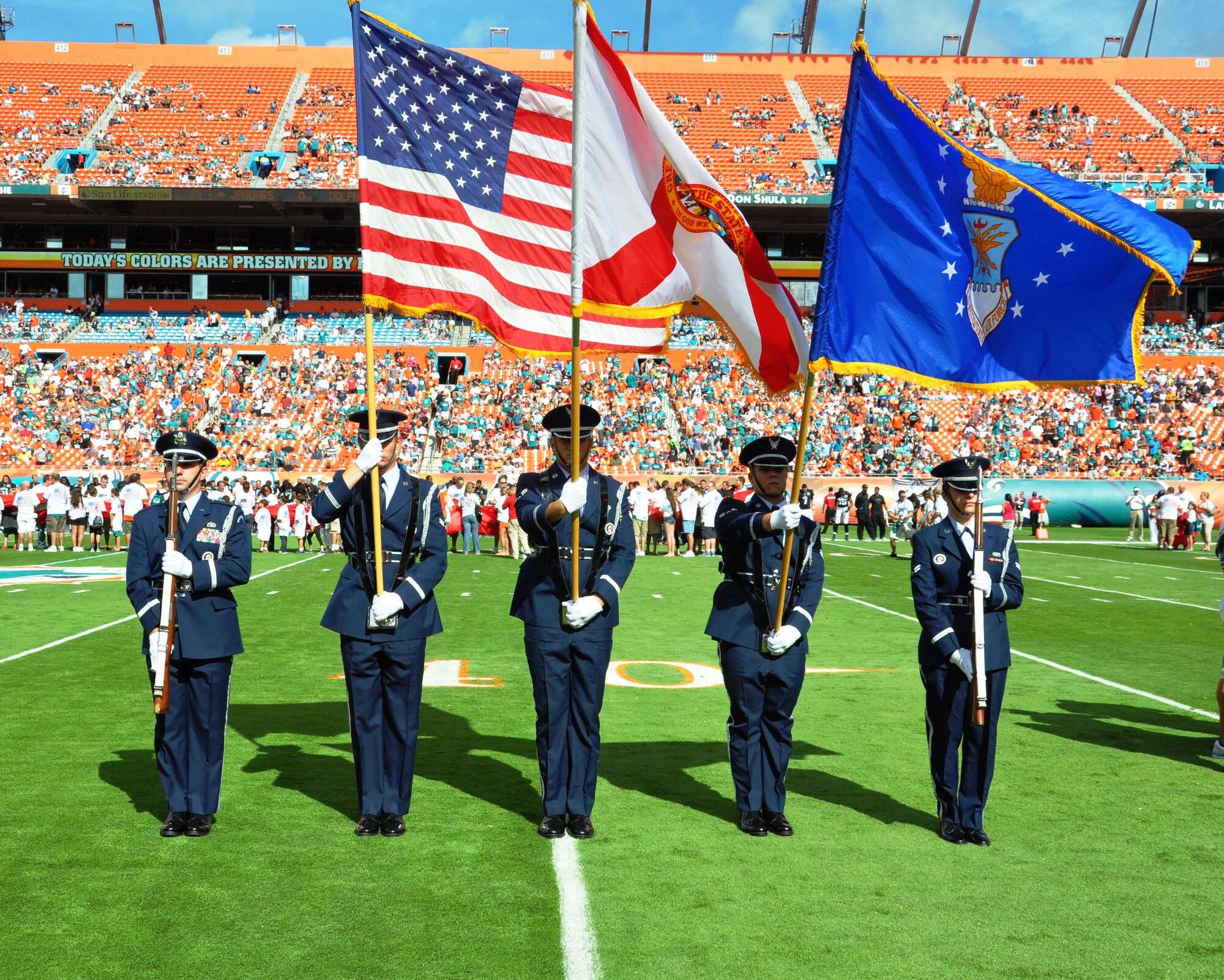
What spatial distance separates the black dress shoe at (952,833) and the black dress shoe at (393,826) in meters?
2.60

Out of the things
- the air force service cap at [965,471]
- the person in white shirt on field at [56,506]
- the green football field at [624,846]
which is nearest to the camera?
the green football field at [624,846]

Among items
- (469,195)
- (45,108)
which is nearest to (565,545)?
(469,195)

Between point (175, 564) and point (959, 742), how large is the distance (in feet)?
12.6

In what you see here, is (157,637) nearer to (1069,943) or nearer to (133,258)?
(1069,943)

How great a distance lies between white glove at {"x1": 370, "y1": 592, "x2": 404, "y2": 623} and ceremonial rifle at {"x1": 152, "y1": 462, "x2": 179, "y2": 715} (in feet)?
3.03

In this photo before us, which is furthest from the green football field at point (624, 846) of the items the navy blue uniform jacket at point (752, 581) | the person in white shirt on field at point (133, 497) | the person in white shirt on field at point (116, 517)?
the person in white shirt on field at point (116, 517)

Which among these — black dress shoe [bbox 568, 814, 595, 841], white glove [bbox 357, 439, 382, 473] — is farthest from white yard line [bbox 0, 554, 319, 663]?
black dress shoe [bbox 568, 814, 595, 841]

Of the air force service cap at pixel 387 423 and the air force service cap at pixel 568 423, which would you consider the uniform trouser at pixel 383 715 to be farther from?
the air force service cap at pixel 568 423

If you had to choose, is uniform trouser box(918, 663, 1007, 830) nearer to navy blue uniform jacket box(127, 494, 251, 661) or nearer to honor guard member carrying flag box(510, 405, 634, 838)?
honor guard member carrying flag box(510, 405, 634, 838)

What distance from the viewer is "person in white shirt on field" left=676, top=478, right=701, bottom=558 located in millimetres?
25156

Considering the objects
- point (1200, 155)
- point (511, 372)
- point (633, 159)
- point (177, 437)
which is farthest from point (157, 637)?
point (1200, 155)

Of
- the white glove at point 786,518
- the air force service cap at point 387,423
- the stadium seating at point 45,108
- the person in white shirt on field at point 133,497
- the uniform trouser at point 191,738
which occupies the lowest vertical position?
the person in white shirt on field at point 133,497

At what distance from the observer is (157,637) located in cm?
512

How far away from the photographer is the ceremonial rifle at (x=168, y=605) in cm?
509
